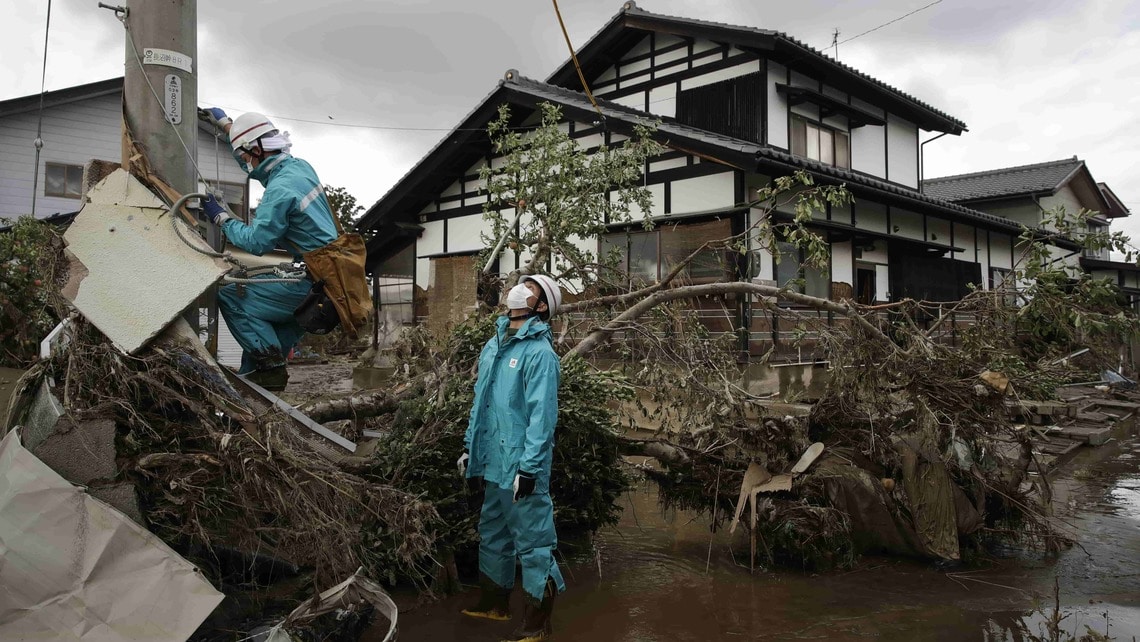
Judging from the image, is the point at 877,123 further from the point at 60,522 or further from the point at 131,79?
the point at 60,522

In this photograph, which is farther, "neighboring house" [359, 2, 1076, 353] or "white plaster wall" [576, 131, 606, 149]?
"white plaster wall" [576, 131, 606, 149]

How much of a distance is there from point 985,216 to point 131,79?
16345 mm

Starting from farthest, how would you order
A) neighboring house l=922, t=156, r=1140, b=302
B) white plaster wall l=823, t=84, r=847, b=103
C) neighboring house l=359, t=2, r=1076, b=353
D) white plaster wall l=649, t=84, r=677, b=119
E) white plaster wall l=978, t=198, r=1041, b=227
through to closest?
neighboring house l=922, t=156, r=1140, b=302, white plaster wall l=978, t=198, r=1041, b=227, white plaster wall l=823, t=84, r=847, b=103, white plaster wall l=649, t=84, r=677, b=119, neighboring house l=359, t=2, r=1076, b=353

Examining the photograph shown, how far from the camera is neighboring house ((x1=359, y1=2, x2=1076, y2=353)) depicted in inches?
446

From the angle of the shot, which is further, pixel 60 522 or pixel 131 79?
pixel 131 79

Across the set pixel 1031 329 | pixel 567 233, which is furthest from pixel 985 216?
pixel 567 233

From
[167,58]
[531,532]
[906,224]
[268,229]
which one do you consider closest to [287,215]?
[268,229]

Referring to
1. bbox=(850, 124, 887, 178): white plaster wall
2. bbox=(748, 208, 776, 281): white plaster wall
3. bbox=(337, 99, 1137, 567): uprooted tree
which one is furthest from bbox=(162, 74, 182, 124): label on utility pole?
bbox=(850, 124, 887, 178): white plaster wall

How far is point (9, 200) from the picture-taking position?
15703 mm

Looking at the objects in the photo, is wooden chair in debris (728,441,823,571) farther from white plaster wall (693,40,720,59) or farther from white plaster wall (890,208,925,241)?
white plaster wall (890,208,925,241)

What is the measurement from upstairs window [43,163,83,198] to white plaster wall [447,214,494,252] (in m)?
8.42

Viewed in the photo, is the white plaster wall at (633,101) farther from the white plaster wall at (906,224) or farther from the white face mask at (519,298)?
the white face mask at (519,298)

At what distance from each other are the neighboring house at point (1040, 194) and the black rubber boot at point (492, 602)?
69.5ft

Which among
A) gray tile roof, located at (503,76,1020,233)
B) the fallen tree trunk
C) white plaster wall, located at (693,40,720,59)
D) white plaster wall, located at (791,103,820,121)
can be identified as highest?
white plaster wall, located at (693,40,720,59)
